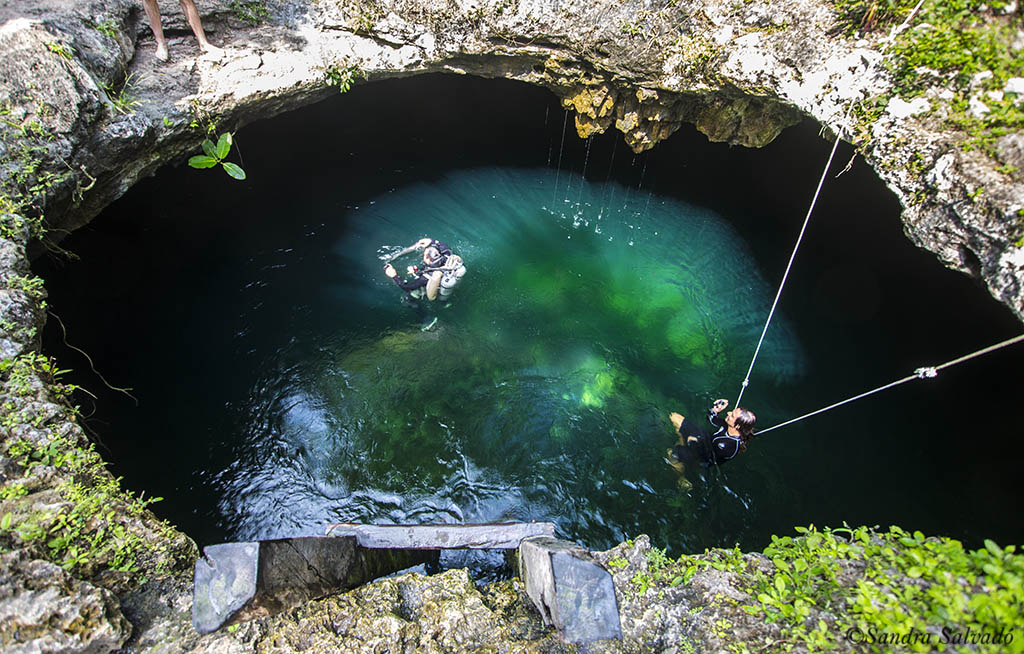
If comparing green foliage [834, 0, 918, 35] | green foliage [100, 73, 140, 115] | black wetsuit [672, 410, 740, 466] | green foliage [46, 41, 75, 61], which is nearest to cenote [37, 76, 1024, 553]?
black wetsuit [672, 410, 740, 466]

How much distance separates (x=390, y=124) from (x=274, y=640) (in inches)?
415

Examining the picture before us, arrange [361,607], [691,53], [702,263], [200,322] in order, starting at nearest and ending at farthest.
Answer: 1. [361,607]
2. [691,53]
3. [200,322]
4. [702,263]

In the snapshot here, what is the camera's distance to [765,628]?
2.71m

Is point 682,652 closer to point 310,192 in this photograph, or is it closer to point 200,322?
point 200,322

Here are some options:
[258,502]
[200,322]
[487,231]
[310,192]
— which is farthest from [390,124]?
[258,502]

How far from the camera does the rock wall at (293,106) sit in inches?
109

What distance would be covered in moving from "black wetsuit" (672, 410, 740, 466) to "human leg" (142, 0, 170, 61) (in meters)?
7.46

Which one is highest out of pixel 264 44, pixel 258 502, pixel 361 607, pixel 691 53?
pixel 691 53

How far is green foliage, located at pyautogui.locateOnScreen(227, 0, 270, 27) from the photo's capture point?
19.5 feet

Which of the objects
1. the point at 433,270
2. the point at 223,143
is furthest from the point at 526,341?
the point at 223,143

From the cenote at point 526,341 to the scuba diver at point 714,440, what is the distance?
321 millimetres

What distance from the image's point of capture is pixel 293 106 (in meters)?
6.63

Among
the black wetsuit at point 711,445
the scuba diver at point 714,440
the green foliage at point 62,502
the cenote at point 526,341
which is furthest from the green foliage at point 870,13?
the green foliage at point 62,502

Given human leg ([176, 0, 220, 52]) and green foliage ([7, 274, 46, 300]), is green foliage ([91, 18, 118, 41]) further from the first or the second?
green foliage ([7, 274, 46, 300])
